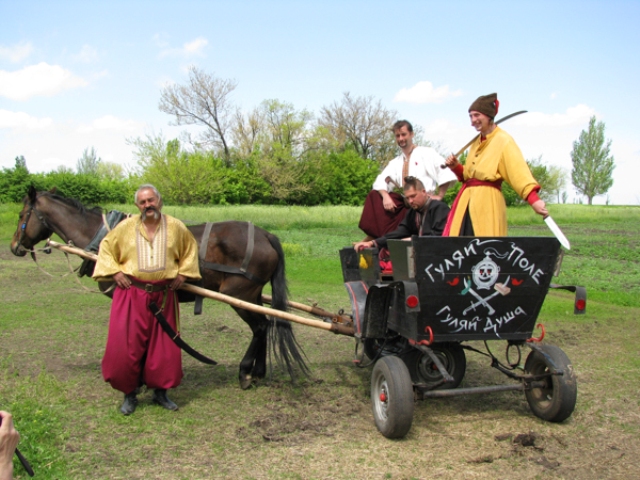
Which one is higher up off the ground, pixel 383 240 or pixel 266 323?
pixel 383 240

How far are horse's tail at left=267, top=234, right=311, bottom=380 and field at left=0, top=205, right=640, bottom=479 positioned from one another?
25cm

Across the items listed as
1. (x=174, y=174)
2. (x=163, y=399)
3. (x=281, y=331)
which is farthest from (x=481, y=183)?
(x=174, y=174)

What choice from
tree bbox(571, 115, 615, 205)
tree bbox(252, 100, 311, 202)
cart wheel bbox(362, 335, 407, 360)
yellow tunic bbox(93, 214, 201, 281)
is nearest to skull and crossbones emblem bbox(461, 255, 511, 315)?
cart wheel bbox(362, 335, 407, 360)

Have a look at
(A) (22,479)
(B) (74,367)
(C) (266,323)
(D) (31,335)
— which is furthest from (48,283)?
(A) (22,479)

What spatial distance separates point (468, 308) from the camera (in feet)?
12.7

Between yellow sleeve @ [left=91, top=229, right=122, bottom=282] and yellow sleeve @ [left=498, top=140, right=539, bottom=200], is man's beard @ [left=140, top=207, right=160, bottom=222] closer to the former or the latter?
yellow sleeve @ [left=91, top=229, right=122, bottom=282]

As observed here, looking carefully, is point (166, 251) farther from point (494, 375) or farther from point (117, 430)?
point (494, 375)

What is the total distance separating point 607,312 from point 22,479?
27.6 ft

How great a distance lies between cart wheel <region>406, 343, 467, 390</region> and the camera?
4484 millimetres

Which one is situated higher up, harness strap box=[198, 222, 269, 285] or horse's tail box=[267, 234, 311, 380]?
harness strap box=[198, 222, 269, 285]

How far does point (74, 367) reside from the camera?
18.3ft

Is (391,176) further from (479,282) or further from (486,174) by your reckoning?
(479,282)

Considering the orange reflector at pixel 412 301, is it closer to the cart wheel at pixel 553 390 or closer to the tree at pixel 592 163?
the cart wheel at pixel 553 390

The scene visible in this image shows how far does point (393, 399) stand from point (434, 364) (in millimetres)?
941
